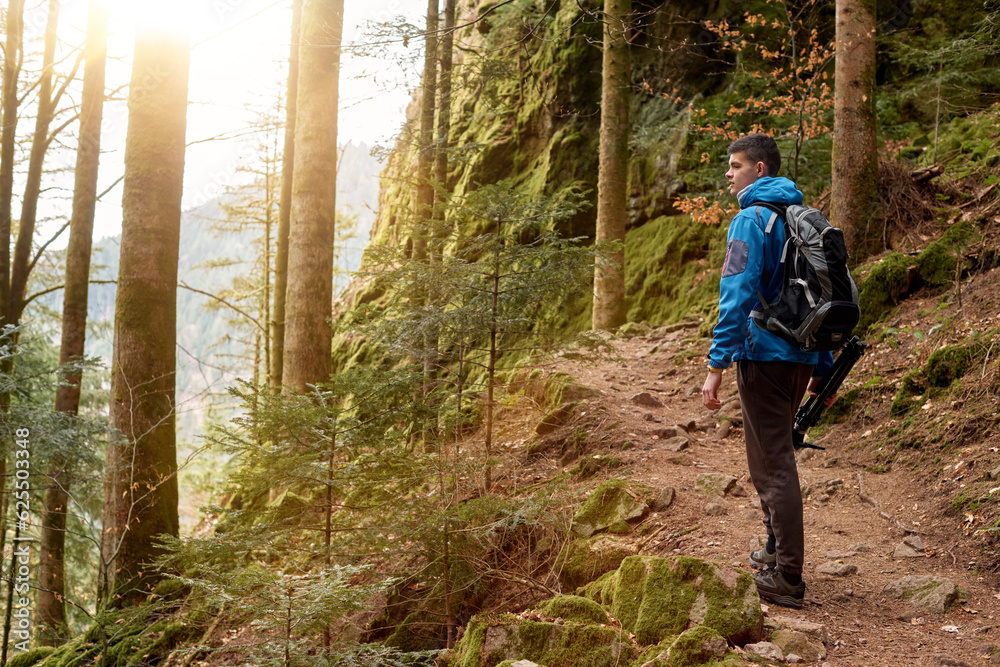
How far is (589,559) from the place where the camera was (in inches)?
157

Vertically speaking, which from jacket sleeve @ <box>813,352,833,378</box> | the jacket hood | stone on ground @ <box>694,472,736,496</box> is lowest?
stone on ground @ <box>694,472,736,496</box>

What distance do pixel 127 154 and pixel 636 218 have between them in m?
8.83

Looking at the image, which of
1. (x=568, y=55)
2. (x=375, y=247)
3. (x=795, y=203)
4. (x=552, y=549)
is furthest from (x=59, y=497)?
(x=568, y=55)

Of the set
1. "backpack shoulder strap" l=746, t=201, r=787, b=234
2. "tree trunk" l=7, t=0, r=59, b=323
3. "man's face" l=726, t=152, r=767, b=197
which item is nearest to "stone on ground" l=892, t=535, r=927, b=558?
"backpack shoulder strap" l=746, t=201, r=787, b=234

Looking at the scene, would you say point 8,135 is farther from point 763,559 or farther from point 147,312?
point 763,559

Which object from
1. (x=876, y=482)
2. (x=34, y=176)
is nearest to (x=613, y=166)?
(x=876, y=482)

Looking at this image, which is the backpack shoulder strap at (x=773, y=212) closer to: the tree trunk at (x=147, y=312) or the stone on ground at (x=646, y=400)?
the stone on ground at (x=646, y=400)

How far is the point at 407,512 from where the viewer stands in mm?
4188

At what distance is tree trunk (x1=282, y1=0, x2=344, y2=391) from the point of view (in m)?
6.97

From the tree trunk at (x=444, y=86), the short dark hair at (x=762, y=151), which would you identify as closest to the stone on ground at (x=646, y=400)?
the short dark hair at (x=762, y=151)

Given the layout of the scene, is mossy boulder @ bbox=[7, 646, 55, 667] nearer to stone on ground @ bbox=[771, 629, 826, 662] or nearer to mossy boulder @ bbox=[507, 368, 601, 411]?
mossy boulder @ bbox=[507, 368, 601, 411]

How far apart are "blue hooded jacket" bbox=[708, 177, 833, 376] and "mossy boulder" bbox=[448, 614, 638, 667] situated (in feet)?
4.49

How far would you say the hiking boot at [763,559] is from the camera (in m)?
3.25

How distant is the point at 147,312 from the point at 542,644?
504 centimetres
